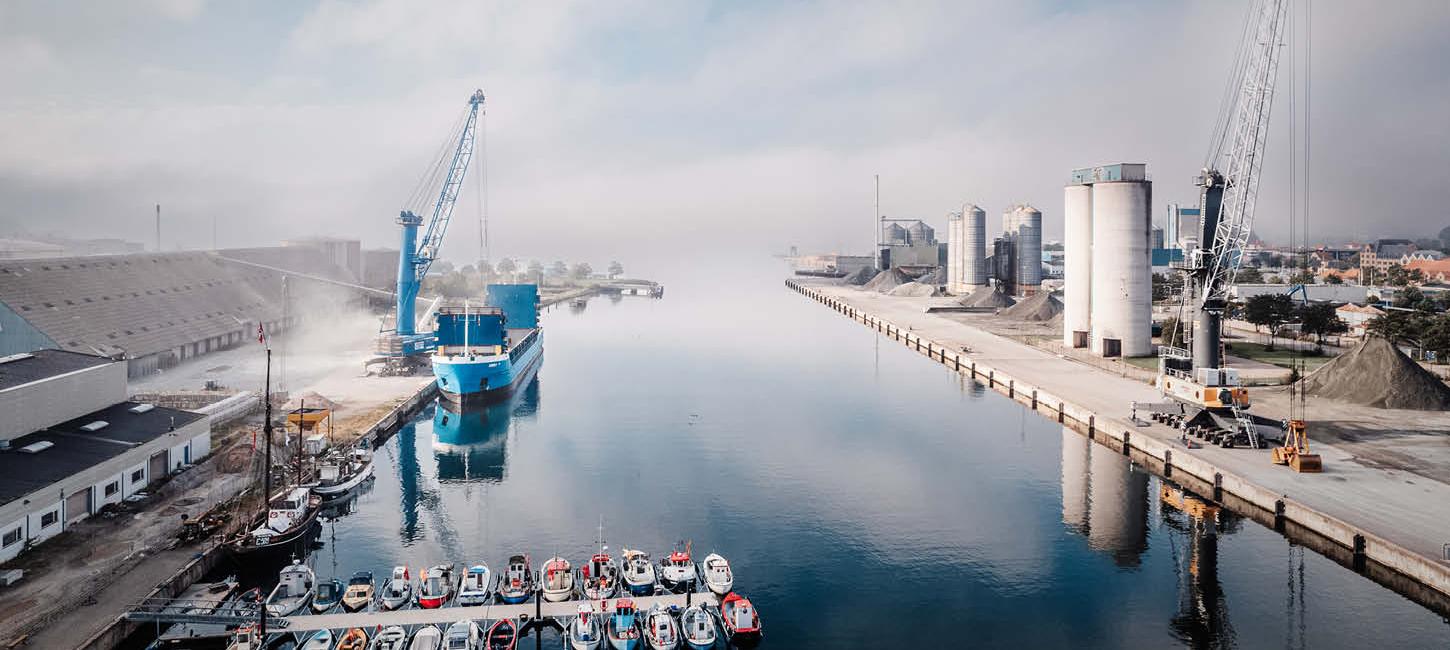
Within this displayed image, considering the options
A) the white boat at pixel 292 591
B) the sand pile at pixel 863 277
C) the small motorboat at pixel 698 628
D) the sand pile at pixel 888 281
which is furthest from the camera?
the sand pile at pixel 863 277

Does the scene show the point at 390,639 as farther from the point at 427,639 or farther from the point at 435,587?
the point at 435,587

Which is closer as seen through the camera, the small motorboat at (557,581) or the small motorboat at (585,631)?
the small motorboat at (585,631)

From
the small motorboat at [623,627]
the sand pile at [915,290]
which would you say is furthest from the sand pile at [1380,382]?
the sand pile at [915,290]

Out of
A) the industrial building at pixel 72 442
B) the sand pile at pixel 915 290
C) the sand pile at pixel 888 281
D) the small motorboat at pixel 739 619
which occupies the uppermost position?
the sand pile at pixel 888 281

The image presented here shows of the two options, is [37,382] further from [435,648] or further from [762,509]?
[762,509]

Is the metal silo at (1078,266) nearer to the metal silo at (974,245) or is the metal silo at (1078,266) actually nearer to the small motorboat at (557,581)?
the small motorboat at (557,581)

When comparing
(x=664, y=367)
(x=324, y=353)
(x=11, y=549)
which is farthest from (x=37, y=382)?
(x=664, y=367)
